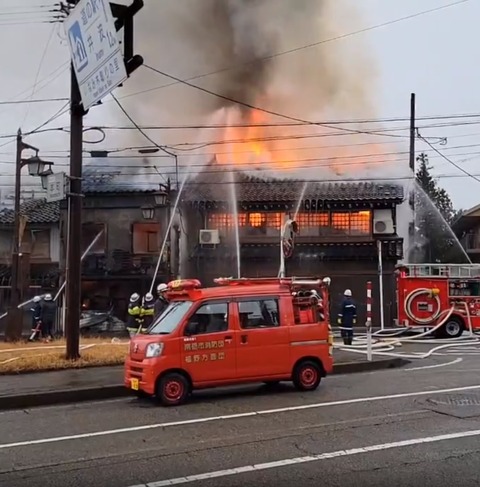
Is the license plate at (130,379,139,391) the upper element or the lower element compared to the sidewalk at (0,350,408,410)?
upper

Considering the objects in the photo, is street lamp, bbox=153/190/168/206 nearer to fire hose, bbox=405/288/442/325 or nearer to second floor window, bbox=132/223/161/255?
second floor window, bbox=132/223/161/255

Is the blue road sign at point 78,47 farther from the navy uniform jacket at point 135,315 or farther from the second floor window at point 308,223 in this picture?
the second floor window at point 308,223

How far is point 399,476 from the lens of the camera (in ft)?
17.4

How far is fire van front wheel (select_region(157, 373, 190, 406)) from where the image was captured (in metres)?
9.02

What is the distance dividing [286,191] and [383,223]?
477 cm

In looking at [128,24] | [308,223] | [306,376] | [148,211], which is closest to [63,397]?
[306,376]

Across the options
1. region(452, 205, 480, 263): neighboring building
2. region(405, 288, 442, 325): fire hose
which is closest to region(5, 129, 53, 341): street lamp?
region(405, 288, 442, 325): fire hose

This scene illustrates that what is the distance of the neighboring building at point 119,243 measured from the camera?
28.9m

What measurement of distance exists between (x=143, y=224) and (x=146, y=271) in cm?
252

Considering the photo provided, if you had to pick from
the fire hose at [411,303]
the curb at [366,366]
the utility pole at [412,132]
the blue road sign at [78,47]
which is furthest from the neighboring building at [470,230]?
the blue road sign at [78,47]

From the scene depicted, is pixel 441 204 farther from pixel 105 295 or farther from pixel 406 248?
pixel 105 295

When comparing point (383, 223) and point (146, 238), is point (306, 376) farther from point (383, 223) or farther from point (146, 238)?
point (146, 238)

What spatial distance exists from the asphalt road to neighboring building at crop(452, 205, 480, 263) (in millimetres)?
35944

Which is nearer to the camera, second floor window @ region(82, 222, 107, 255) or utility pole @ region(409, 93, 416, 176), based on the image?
second floor window @ region(82, 222, 107, 255)
